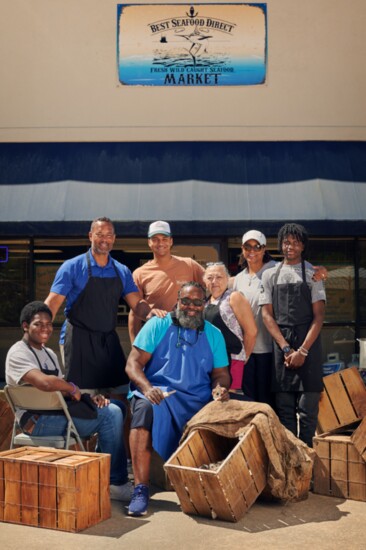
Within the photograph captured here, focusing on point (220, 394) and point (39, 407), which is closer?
point (39, 407)

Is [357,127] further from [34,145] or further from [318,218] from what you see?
[34,145]

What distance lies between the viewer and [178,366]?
6086 mm

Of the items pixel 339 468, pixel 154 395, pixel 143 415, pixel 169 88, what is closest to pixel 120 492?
pixel 143 415

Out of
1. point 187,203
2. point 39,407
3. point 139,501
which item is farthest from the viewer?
point 187,203

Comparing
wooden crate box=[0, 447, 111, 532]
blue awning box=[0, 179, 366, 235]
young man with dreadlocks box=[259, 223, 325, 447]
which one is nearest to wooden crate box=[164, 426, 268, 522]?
wooden crate box=[0, 447, 111, 532]

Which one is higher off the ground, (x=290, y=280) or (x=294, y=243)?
(x=294, y=243)

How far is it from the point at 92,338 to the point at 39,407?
94cm

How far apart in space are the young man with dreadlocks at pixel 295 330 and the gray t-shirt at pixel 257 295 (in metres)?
0.13

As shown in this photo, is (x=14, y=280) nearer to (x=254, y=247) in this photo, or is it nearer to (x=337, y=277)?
(x=337, y=277)

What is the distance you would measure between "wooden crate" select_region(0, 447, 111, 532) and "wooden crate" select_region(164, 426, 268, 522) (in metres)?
0.50

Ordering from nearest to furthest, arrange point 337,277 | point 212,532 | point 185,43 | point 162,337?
point 212,532, point 162,337, point 185,43, point 337,277

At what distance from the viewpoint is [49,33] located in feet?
36.7

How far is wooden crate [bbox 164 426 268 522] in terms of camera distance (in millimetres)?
5262

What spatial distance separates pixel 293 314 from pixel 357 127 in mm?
5361
